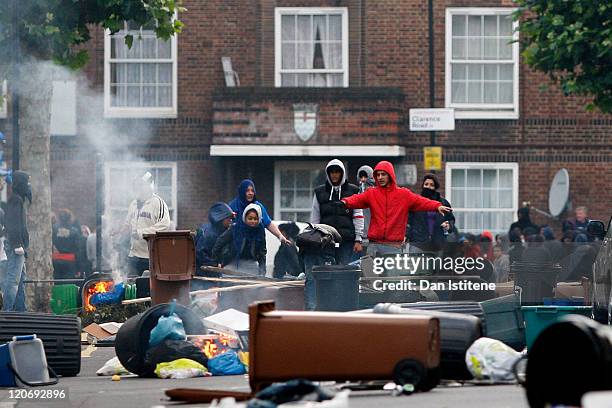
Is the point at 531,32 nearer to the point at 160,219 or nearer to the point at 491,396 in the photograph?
the point at 160,219

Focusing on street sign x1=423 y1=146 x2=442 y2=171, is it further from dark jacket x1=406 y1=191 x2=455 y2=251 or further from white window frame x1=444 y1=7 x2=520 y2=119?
dark jacket x1=406 y1=191 x2=455 y2=251

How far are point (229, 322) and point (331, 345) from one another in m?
4.69

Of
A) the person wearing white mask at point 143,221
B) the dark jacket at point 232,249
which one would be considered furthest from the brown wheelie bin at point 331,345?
the person wearing white mask at point 143,221

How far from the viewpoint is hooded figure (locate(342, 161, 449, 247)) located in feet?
53.5

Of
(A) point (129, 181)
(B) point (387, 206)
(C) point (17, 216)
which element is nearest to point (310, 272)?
(B) point (387, 206)

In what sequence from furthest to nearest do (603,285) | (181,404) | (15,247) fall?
(15,247) → (603,285) → (181,404)

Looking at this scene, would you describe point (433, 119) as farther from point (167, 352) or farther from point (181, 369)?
point (181, 369)

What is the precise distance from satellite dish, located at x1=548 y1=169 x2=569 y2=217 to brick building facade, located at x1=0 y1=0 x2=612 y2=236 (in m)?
0.54

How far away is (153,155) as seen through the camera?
102ft

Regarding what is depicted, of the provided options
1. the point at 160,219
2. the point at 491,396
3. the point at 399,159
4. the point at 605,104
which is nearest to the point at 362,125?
the point at 399,159

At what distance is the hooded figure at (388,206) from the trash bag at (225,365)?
3581 millimetres

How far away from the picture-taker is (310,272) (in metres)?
15.8

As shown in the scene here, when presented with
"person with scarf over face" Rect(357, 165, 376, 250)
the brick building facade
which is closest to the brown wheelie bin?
"person with scarf over face" Rect(357, 165, 376, 250)

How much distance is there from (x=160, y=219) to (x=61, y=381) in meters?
6.88
